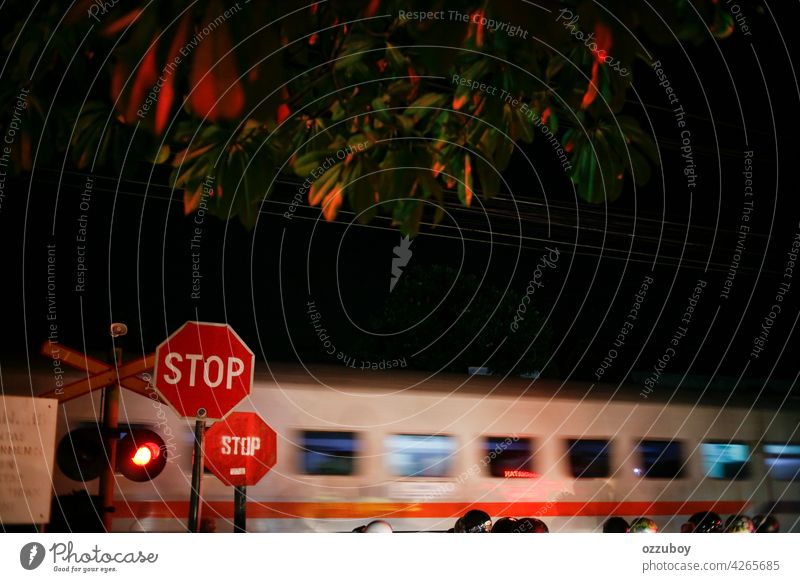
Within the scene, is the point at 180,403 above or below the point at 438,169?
below

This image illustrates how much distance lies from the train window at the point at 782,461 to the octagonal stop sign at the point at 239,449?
388 inches

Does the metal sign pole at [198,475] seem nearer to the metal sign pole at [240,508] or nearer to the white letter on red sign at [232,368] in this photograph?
the white letter on red sign at [232,368]

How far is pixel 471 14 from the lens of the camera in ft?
15.6

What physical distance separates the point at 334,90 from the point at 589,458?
8083mm

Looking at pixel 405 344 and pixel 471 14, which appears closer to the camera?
pixel 471 14

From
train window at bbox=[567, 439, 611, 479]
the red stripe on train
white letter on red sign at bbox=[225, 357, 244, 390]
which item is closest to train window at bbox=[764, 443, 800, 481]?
the red stripe on train

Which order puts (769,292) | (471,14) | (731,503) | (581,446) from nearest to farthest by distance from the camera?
(471,14) < (581,446) < (731,503) < (769,292)

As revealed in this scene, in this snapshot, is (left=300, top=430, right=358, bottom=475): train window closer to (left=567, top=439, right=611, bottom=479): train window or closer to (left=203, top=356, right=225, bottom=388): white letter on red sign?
(left=567, top=439, right=611, bottom=479): train window

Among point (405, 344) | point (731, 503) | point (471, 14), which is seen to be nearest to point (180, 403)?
point (471, 14)

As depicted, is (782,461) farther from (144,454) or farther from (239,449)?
(144,454)

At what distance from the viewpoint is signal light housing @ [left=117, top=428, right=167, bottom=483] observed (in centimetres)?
555
